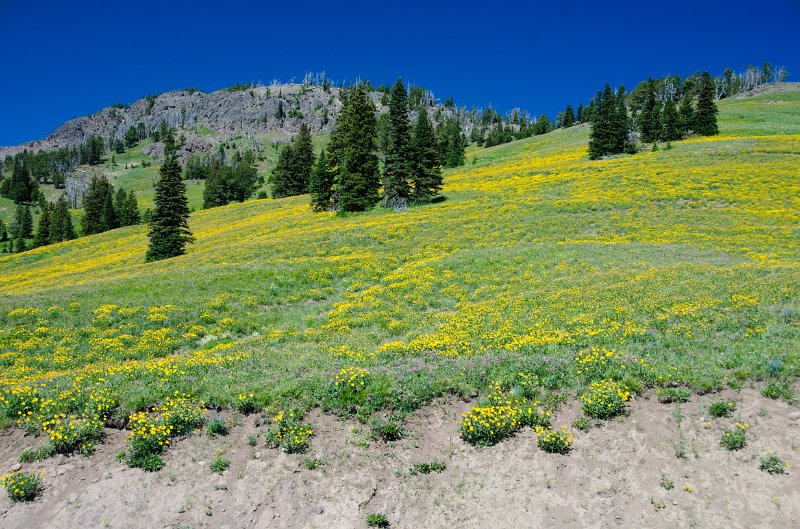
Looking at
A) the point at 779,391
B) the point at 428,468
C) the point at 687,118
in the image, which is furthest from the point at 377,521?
the point at 687,118

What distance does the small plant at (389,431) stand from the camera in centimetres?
903

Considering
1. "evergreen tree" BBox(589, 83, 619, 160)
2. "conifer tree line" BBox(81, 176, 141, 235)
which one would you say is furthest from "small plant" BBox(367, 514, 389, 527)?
"conifer tree line" BBox(81, 176, 141, 235)

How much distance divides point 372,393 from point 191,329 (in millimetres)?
12277

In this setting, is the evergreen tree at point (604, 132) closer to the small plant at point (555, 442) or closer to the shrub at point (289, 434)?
the small plant at point (555, 442)

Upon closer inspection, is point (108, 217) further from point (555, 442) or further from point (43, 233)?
point (555, 442)

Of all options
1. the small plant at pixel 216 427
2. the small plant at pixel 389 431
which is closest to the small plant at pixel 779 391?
the small plant at pixel 389 431

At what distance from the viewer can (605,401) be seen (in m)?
8.90

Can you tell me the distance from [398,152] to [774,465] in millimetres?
49243

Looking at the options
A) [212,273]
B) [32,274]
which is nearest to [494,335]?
[212,273]

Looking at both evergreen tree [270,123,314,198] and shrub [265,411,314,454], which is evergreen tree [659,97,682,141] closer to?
evergreen tree [270,123,314,198]

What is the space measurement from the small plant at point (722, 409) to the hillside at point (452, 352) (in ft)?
0.46

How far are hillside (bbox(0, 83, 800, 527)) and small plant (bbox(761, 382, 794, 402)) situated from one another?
85 millimetres

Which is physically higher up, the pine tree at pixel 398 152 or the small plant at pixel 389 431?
the pine tree at pixel 398 152

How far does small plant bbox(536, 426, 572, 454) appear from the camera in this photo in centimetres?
812
